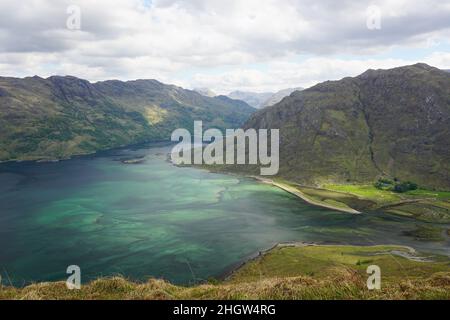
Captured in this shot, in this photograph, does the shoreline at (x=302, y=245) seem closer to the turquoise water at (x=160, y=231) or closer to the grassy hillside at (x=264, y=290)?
the turquoise water at (x=160, y=231)

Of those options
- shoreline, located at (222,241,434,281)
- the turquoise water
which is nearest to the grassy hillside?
the turquoise water

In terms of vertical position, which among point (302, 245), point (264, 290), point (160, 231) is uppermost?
point (264, 290)

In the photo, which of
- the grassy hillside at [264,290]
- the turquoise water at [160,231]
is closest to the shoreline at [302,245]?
the turquoise water at [160,231]

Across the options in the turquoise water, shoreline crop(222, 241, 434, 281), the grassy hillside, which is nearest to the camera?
the grassy hillside

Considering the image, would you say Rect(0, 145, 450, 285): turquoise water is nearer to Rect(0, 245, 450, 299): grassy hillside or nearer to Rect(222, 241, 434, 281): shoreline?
Rect(222, 241, 434, 281): shoreline

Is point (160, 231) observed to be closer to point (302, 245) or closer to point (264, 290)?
point (302, 245)

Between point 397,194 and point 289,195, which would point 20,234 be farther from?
point 397,194

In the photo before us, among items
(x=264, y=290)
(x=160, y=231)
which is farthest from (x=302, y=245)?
(x=264, y=290)
